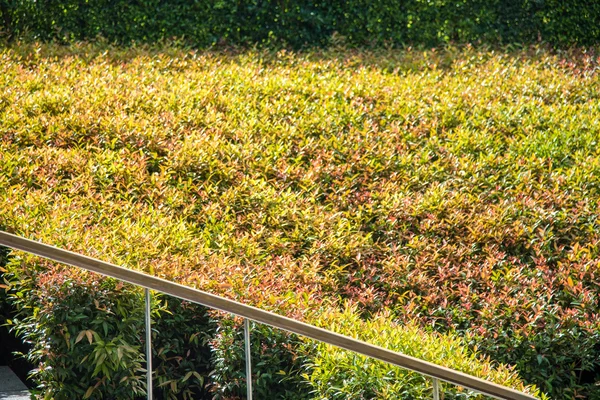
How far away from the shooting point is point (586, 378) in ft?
16.1

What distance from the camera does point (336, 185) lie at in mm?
6121

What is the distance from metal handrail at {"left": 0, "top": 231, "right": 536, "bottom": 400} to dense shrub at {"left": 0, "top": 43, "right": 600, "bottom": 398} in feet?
2.95

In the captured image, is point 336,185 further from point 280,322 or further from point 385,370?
point 280,322

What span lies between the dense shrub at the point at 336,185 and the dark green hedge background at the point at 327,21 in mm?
1171

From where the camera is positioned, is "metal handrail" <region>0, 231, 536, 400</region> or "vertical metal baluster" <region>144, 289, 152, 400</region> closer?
"metal handrail" <region>0, 231, 536, 400</region>

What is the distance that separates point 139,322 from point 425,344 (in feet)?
4.94

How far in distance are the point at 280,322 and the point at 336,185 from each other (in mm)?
2934

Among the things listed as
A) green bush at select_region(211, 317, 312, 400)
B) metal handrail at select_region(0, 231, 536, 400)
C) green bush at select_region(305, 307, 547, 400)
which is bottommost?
green bush at select_region(211, 317, 312, 400)

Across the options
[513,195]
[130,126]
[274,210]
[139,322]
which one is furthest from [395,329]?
[130,126]

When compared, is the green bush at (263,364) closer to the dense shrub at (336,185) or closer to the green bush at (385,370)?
the green bush at (385,370)

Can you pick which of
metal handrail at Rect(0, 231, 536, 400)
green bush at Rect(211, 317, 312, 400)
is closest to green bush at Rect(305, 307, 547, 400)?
green bush at Rect(211, 317, 312, 400)

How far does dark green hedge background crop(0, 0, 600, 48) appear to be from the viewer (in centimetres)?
937

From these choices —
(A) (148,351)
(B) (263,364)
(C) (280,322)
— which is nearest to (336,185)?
(B) (263,364)

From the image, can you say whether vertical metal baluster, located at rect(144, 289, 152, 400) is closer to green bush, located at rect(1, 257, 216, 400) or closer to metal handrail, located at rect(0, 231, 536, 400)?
metal handrail, located at rect(0, 231, 536, 400)
